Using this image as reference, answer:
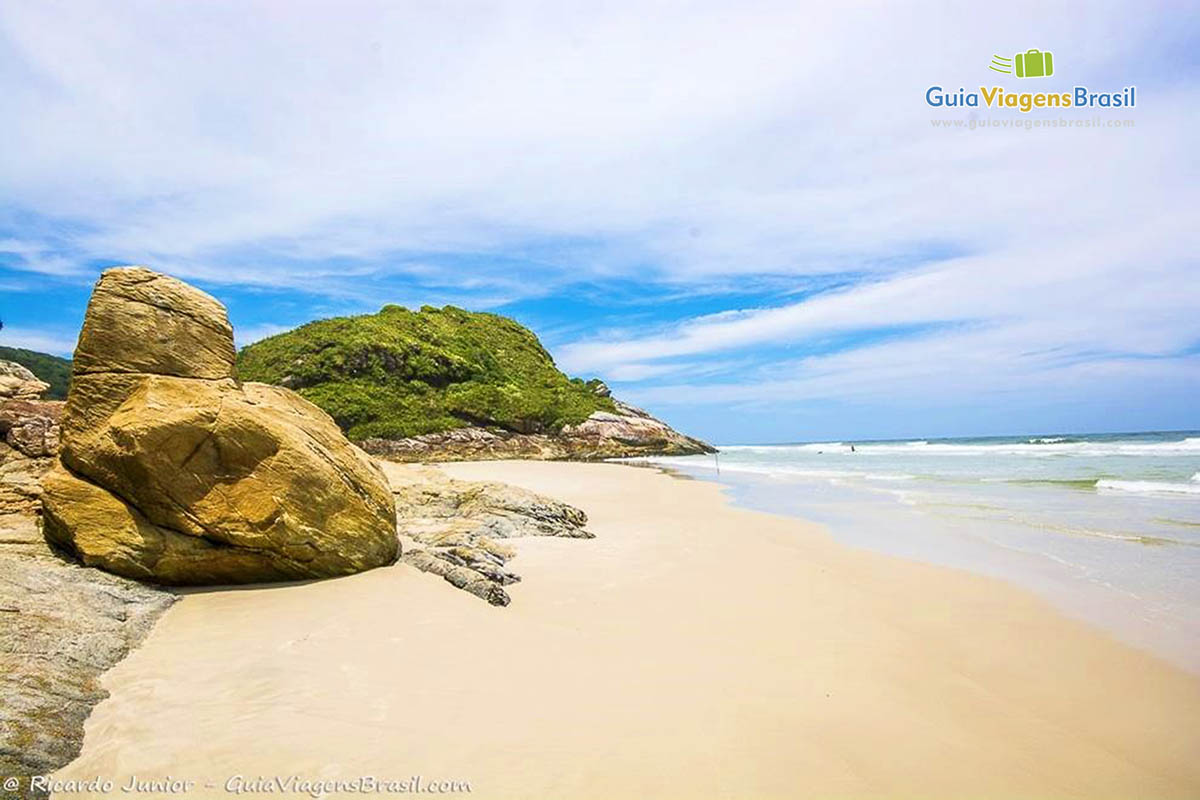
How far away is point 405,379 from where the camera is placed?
46.2 metres

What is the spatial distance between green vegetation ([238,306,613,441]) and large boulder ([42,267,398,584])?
33.0 m

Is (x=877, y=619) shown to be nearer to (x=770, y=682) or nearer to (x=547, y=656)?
(x=770, y=682)

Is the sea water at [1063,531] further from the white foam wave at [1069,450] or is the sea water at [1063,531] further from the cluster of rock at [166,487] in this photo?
the white foam wave at [1069,450]

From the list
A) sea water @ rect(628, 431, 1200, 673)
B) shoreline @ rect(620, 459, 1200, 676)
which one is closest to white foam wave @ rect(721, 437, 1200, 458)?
sea water @ rect(628, 431, 1200, 673)

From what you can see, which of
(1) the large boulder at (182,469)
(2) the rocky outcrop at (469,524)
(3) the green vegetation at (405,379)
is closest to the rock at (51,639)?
(1) the large boulder at (182,469)

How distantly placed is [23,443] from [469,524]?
6258 millimetres

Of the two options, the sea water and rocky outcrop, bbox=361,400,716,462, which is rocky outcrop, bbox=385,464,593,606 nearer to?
the sea water

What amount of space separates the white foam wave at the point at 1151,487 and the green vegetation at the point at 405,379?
106 feet

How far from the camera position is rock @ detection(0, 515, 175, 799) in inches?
134

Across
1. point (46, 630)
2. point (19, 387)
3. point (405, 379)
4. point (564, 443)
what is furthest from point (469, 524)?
point (405, 379)

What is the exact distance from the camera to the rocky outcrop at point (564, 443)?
127ft

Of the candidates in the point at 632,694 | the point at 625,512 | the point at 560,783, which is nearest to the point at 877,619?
the point at 632,694

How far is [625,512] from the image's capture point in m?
15.9

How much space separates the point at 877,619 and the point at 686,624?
241 cm
